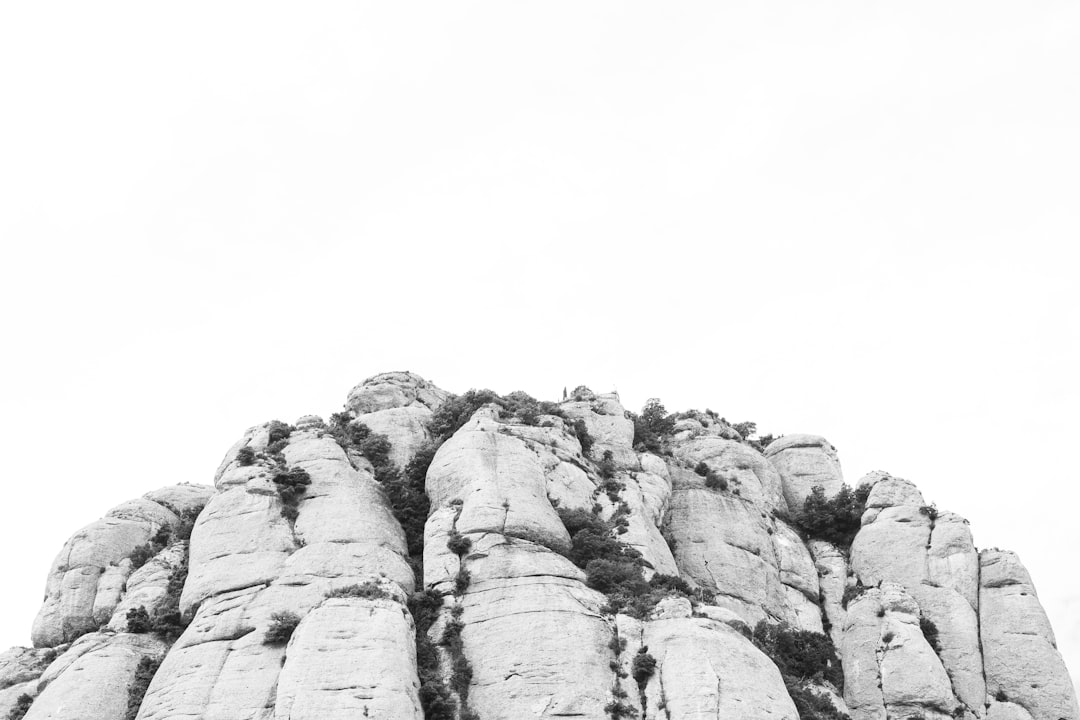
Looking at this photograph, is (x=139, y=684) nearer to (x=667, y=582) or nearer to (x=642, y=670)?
(x=642, y=670)

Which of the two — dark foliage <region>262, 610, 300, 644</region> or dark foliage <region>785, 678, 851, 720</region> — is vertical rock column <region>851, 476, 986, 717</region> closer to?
dark foliage <region>785, 678, 851, 720</region>

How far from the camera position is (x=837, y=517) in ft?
246

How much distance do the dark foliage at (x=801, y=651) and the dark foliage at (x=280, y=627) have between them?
26.3 m

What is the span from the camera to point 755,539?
69875 millimetres

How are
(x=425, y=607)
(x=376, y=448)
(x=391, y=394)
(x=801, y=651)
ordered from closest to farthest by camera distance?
(x=425, y=607)
(x=801, y=651)
(x=376, y=448)
(x=391, y=394)

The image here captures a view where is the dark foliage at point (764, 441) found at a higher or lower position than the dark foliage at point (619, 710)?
higher

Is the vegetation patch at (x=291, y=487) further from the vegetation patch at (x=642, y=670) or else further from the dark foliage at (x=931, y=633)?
the dark foliage at (x=931, y=633)

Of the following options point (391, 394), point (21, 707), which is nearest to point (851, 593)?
point (391, 394)

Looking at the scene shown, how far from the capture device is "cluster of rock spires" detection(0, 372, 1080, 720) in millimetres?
47219

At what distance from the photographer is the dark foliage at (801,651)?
60156 mm

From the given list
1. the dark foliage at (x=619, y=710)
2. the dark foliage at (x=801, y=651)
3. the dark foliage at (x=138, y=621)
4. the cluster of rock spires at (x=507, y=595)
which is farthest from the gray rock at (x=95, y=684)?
the dark foliage at (x=801, y=651)

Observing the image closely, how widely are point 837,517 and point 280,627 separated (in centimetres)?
4317

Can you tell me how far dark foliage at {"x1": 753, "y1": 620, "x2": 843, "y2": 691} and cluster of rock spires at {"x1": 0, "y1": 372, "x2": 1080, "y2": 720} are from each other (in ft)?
2.50

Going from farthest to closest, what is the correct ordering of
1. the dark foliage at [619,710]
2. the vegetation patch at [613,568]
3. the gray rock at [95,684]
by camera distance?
the vegetation patch at [613,568], the gray rock at [95,684], the dark foliage at [619,710]
